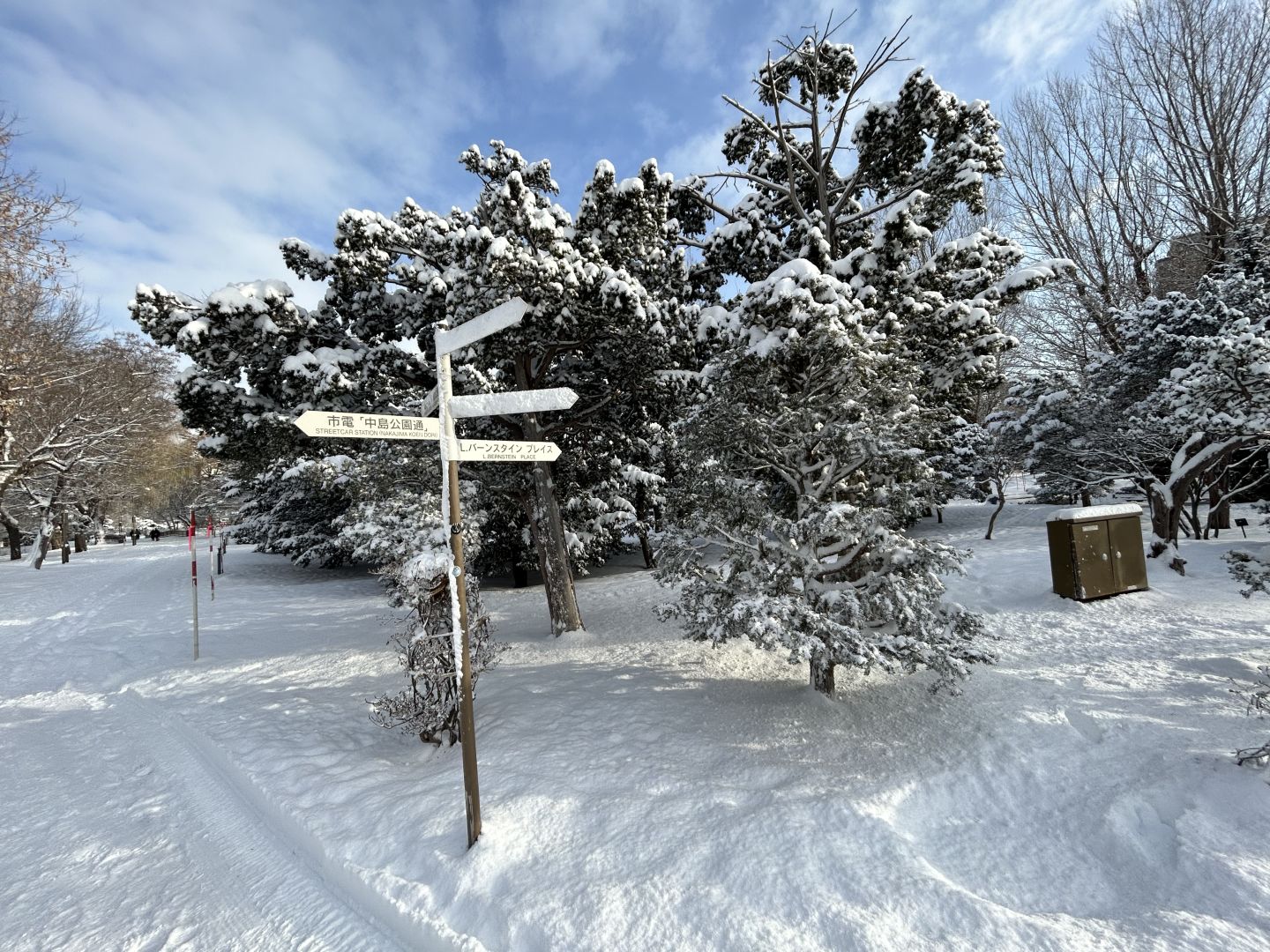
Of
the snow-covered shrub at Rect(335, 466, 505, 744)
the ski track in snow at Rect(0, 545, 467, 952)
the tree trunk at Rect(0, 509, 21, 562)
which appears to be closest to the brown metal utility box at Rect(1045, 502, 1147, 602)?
the snow-covered shrub at Rect(335, 466, 505, 744)

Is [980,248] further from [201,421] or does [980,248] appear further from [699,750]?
[201,421]

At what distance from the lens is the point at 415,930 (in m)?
3.08

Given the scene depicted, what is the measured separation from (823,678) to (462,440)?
14.0 ft

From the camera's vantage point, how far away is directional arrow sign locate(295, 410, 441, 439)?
3207 mm

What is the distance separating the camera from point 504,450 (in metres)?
3.77

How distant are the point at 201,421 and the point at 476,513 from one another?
4448mm

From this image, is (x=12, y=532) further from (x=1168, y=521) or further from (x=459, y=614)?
(x=1168, y=521)

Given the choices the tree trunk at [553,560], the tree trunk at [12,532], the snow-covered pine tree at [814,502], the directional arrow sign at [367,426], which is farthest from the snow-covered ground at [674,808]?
the tree trunk at [12,532]

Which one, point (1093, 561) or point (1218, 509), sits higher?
point (1218, 509)

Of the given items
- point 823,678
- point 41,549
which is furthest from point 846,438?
point 41,549

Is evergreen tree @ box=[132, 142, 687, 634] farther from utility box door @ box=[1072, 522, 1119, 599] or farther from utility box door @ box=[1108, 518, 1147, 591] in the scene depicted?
utility box door @ box=[1108, 518, 1147, 591]

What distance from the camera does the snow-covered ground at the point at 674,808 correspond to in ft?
10.1

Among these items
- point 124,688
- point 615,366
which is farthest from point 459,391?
point 124,688

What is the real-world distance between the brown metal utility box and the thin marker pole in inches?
332
